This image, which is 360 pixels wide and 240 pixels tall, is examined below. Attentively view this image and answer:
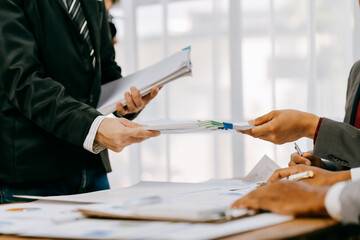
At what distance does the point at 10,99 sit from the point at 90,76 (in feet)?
0.89

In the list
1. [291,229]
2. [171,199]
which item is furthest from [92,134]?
[291,229]

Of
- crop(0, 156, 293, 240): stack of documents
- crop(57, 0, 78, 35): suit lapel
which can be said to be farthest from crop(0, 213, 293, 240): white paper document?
crop(57, 0, 78, 35): suit lapel

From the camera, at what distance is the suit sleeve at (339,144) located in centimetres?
133

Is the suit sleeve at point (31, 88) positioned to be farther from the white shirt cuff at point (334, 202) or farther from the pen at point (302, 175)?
the white shirt cuff at point (334, 202)

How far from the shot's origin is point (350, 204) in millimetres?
817

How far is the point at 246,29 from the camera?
329 centimetres

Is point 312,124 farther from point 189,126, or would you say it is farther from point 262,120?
point 189,126

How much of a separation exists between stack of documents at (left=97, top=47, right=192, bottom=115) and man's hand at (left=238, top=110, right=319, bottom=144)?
0.85ft

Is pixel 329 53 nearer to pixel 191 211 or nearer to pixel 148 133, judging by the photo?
pixel 148 133

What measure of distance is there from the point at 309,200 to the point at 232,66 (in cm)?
248

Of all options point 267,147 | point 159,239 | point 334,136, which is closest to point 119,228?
point 159,239

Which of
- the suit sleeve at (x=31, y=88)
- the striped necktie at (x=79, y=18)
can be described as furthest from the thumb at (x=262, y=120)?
the striped necktie at (x=79, y=18)

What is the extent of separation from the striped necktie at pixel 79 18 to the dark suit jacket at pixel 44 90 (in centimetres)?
2

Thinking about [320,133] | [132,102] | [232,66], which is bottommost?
[320,133]
